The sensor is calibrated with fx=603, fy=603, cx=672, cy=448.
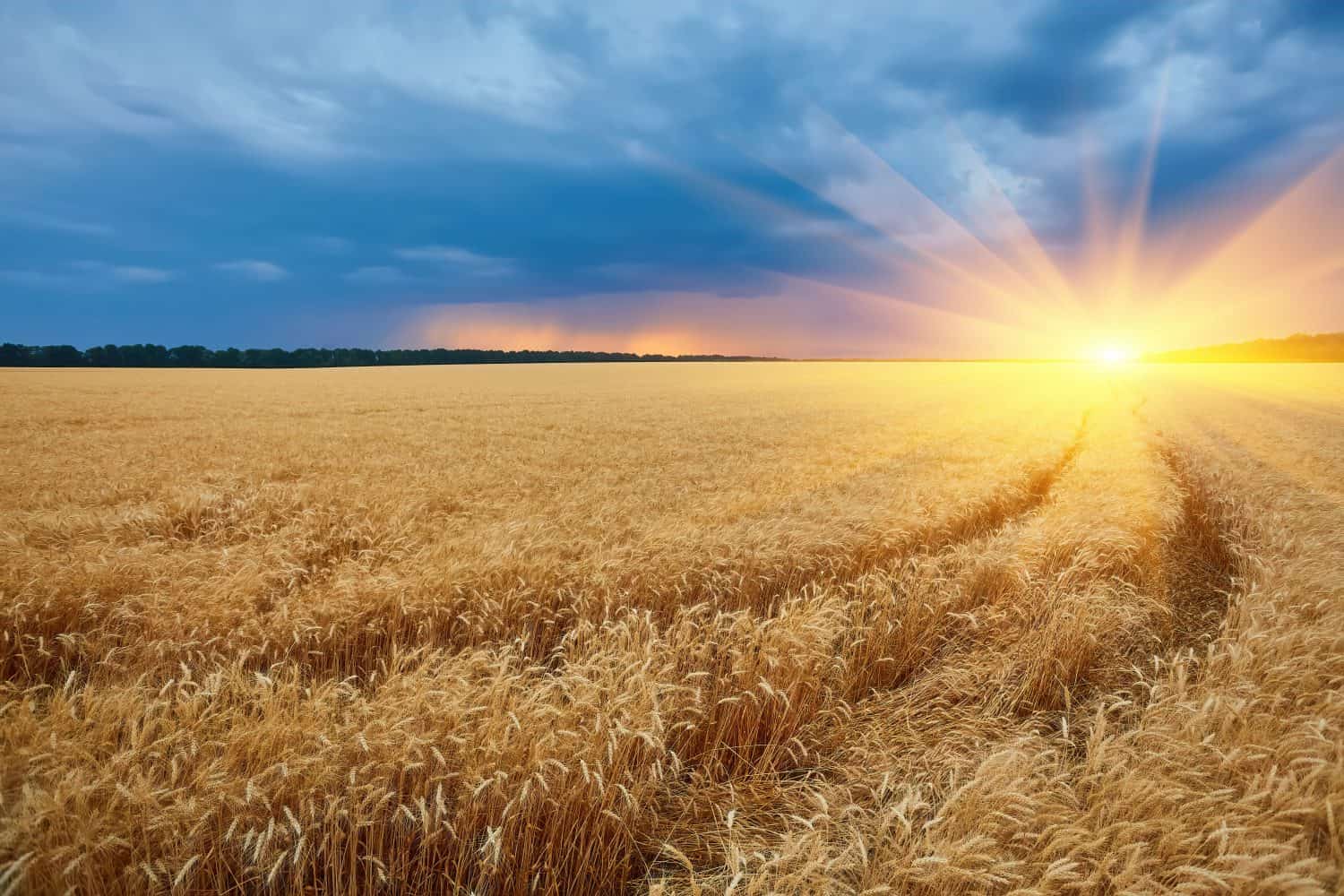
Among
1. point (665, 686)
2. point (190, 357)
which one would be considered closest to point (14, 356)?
point (190, 357)

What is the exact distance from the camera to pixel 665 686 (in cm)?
373

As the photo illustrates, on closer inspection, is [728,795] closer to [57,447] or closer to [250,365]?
[57,447]

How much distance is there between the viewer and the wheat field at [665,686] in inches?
104

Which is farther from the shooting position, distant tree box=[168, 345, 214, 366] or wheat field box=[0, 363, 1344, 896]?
distant tree box=[168, 345, 214, 366]

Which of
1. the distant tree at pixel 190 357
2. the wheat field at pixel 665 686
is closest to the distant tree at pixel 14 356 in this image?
the distant tree at pixel 190 357

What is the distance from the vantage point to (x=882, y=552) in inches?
309

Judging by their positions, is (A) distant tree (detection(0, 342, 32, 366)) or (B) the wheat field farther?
(A) distant tree (detection(0, 342, 32, 366))

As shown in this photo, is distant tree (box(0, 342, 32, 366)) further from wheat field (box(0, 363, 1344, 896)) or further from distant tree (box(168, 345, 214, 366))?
wheat field (box(0, 363, 1344, 896))

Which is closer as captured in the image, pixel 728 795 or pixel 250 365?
pixel 728 795

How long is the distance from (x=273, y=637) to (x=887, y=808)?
4.84 m

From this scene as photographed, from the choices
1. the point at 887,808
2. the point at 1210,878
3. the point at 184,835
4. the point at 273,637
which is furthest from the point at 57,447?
the point at 1210,878

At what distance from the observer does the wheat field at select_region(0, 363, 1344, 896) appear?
2650 millimetres

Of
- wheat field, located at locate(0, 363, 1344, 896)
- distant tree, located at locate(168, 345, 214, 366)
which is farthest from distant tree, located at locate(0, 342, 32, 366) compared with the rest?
wheat field, located at locate(0, 363, 1344, 896)

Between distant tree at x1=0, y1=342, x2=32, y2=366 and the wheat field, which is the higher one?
distant tree at x1=0, y1=342, x2=32, y2=366
